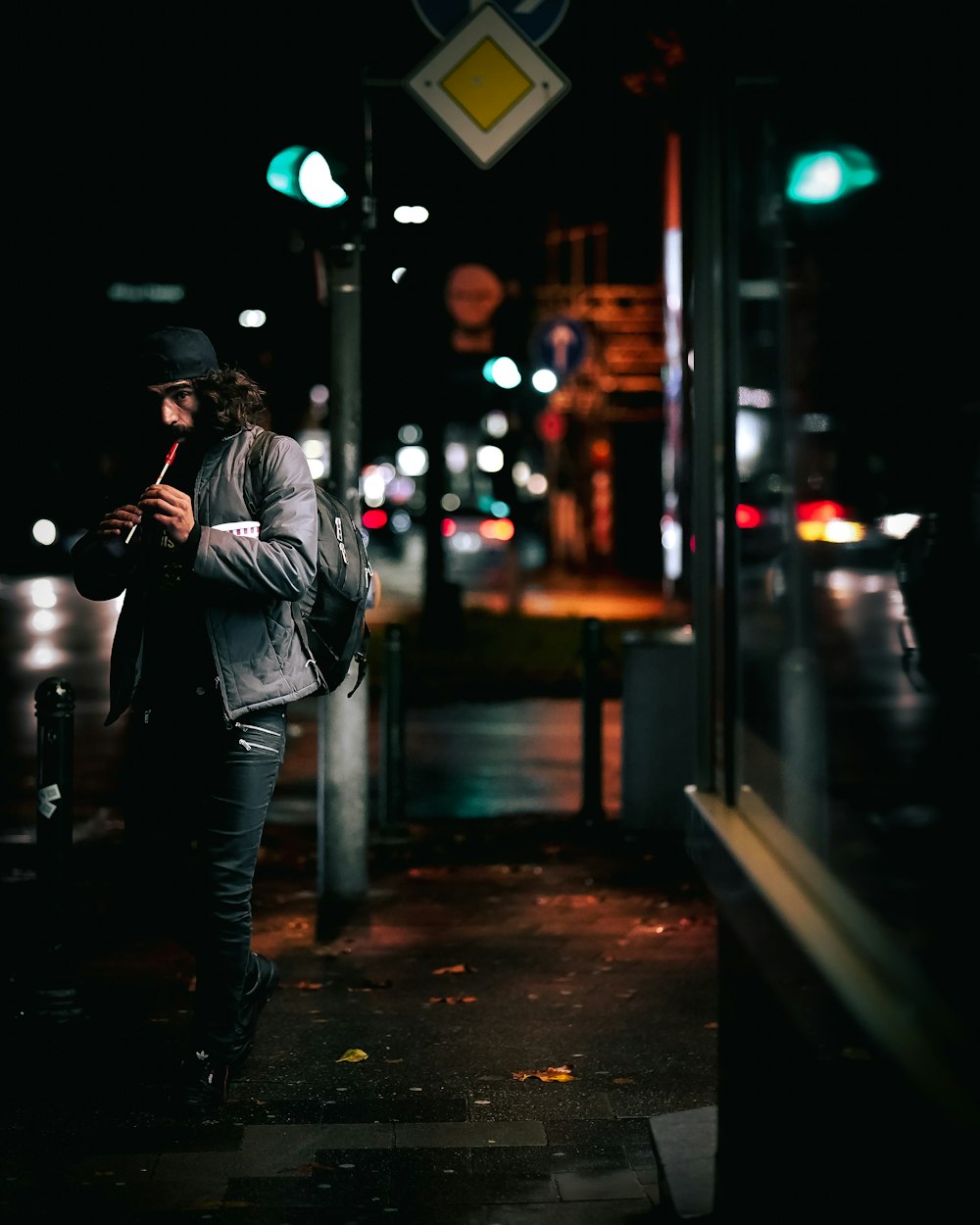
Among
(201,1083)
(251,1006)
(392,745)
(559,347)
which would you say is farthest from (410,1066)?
(559,347)

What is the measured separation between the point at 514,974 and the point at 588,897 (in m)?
1.39

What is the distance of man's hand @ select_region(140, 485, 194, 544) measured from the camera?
16.1 feet

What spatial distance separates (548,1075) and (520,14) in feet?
13.5

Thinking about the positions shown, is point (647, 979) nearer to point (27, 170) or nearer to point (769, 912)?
point (769, 912)

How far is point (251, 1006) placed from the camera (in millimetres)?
5215

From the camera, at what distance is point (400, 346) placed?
32.0 feet

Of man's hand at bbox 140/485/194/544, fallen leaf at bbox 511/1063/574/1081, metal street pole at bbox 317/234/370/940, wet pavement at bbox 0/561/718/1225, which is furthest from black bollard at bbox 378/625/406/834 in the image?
man's hand at bbox 140/485/194/544

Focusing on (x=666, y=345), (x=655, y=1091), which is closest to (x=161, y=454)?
(x=655, y=1091)

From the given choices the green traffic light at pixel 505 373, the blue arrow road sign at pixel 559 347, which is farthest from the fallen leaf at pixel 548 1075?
the blue arrow road sign at pixel 559 347

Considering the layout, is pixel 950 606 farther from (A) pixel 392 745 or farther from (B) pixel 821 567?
(A) pixel 392 745

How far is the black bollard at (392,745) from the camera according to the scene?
960 centimetres

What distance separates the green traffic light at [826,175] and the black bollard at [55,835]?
3193 millimetres

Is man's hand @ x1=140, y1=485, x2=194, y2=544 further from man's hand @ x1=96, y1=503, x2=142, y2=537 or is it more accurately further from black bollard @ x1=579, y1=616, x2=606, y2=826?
black bollard @ x1=579, y1=616, x2=606, y2=826

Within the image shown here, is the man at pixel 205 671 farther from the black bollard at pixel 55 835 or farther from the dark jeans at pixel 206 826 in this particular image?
the black bollard at pixel 55 835
